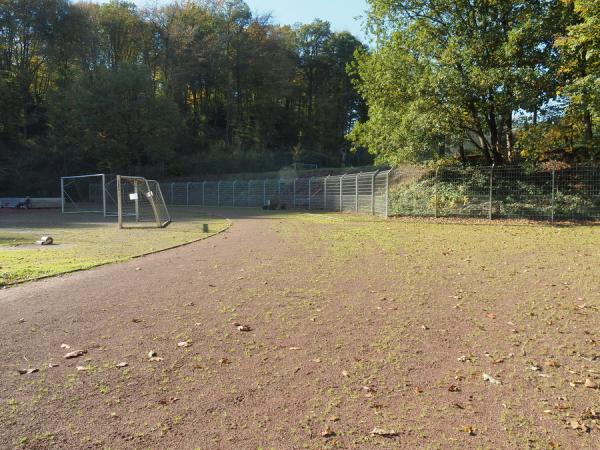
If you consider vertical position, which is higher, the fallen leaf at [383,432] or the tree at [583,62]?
the tree at [583,62]

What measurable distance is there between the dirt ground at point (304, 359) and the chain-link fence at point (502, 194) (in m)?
10.8

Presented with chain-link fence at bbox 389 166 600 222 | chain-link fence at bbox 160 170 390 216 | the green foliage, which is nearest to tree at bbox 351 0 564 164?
the green foliage

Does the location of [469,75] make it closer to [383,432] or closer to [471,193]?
[471,193]

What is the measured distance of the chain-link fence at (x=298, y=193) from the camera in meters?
25.1

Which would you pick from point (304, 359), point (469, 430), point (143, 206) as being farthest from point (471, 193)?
point (469, 430)

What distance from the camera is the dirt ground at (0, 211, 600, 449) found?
306 centimetres

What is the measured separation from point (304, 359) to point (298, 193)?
29072 mm

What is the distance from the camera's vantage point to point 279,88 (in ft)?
176

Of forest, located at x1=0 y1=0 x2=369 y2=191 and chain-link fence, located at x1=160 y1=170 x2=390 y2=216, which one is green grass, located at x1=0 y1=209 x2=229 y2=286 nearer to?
chain-link fence, located at x1=160 y1=170 x2=390 y2=216

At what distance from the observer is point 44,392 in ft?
11.7

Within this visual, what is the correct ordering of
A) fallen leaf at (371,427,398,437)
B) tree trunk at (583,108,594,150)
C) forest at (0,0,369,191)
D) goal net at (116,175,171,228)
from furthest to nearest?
forest at (0,0,369,191), goal net at (116,175,171,228), tree trunk at (583,108,594,150), fallen leaf at (371,427,398,437)

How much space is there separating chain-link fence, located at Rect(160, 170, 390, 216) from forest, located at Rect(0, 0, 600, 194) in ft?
8.00

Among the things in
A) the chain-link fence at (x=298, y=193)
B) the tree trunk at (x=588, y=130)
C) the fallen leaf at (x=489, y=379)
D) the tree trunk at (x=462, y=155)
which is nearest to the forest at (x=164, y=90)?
the chain-link fence at (x=298, y=193)

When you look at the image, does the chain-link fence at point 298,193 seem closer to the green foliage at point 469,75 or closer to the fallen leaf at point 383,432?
the green foliage at point 469,75
